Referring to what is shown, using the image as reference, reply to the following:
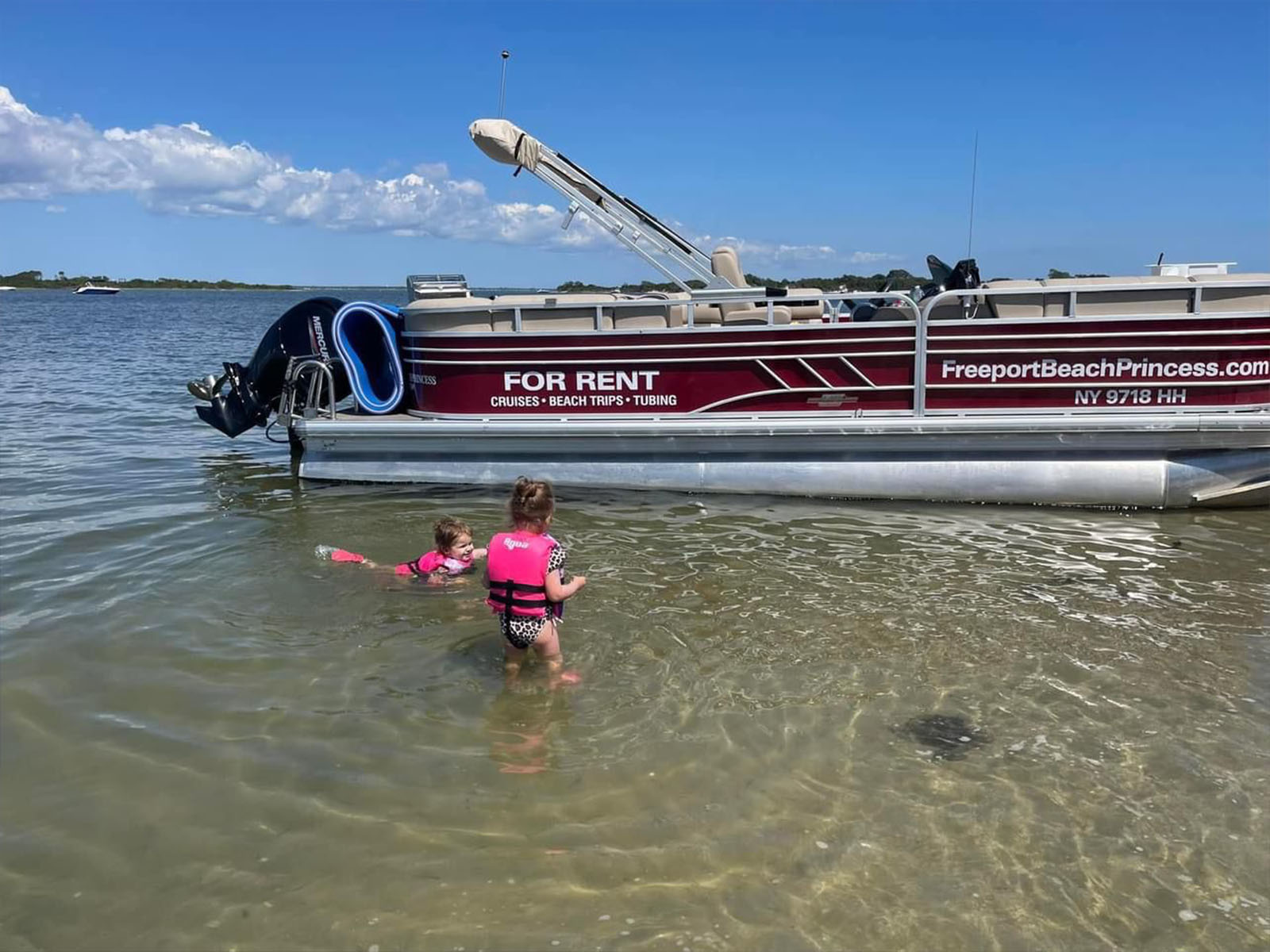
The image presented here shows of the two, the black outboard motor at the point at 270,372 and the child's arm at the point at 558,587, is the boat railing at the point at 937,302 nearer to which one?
the black outboard motor at the point at 270,372

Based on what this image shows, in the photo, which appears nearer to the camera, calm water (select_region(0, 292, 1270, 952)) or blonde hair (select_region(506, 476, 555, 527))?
calm water (select_region(0, 292, 1270, 952))

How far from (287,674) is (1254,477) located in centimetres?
731

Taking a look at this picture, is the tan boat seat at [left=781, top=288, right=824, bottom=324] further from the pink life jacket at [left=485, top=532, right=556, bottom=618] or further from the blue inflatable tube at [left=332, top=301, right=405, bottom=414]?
the pink life jacket at [left=485, top=532, right=556, bottom=618]

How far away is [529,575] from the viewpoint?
14.7 feet

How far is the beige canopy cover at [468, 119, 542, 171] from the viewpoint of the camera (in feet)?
28.1

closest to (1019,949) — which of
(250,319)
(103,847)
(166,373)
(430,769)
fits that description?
(430,769)

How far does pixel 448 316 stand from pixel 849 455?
376 centimetres

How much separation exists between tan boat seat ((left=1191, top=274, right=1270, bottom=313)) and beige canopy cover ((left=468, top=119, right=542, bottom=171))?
5738 millimetres

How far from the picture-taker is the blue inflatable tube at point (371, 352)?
8.88 metres

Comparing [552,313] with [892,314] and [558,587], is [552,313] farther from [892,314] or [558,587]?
[558,587]

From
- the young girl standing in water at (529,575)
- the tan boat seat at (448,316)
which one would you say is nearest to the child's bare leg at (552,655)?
the young girl standing in water at (529,575)

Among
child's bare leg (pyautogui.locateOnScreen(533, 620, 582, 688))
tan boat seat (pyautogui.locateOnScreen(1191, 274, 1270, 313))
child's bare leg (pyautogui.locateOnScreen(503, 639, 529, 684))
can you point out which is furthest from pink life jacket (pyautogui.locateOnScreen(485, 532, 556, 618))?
tan boat seat (pyautogui.locateOnScreen(1191, 274, 1270, 313))

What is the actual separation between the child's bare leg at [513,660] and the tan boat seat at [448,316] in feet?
14.1

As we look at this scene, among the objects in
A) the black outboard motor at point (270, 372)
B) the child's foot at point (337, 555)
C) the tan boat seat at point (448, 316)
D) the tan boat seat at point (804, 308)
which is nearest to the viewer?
the child's foot at point (337, 555)
